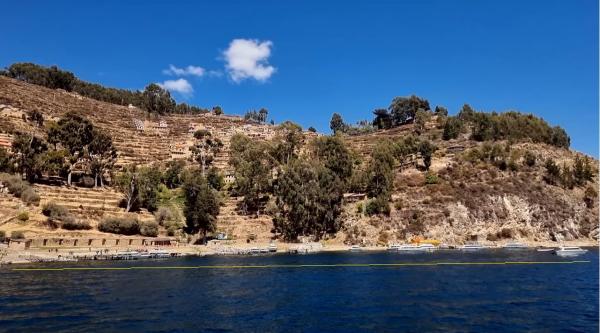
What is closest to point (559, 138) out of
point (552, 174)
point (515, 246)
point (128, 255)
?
point (552, 174)

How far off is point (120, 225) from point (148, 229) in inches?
222

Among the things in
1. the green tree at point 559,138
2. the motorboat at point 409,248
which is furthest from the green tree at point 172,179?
the green tree at point 559,138

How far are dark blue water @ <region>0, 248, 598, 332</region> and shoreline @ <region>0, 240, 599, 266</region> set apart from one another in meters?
12.3

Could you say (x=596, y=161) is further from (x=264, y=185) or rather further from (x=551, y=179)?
(x=264, y=185)

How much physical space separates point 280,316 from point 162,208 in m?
80.3

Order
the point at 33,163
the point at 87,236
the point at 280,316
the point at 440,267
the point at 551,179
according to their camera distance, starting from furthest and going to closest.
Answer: the point at 551,179
the point at 33,163
the point at 87,236
the point at 440,267
the point at 280,316

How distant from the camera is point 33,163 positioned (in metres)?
106

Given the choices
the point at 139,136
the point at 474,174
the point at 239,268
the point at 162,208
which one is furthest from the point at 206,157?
the point at 239,268

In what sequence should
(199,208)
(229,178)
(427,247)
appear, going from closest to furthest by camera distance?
(427,247), (199,208), (229,178)

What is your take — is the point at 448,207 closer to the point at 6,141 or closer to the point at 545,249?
the point at 545,249

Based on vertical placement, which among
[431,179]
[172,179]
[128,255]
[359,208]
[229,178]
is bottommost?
[128,255]

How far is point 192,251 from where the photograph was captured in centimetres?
9050

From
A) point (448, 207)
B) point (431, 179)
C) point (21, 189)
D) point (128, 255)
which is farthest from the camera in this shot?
point (431, 179)

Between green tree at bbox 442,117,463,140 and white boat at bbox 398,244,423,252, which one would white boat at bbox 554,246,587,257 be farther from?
green tree at bbox 442,117,463,140
